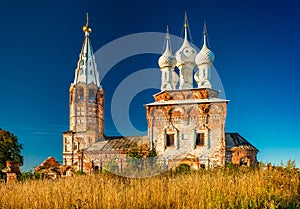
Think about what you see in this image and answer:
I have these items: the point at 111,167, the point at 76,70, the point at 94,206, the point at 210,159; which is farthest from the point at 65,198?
the point at 76,70

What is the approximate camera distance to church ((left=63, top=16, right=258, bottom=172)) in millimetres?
21609

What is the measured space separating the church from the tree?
387 centimetres

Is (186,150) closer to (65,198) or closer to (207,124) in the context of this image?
(207,124)

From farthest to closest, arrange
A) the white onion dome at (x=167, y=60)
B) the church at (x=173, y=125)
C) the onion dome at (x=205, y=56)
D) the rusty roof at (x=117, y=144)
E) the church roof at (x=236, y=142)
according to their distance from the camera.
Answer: the white onion dome at (x=167, y=60), the onion dome at (x=205, y=56), the rusty roof at (x=117, y=144), the church at (x=173, y=125), the church roof at (x=236, y=142)

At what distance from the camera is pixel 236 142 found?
72.3 ft

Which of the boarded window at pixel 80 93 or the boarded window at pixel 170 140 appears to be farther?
the boarded window at pixel 80 93

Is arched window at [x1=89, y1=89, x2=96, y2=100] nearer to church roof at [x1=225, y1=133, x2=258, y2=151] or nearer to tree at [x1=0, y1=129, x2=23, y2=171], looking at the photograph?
tree at [x1=0, y1=129, x2=23, y2=171]

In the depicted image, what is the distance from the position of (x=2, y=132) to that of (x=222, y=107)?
14399 millimetres

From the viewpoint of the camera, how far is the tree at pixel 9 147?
21953mm

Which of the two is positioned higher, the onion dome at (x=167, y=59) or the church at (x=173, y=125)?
the onion dome at (x=167, y=59)

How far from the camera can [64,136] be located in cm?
2602

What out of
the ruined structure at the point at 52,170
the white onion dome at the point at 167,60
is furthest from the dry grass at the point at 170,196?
the white onion dome at the point at 167,60

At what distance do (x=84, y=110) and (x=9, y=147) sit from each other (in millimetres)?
6105

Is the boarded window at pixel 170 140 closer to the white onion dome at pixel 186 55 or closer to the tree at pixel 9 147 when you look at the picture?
the white onion dome at pixel 186 55
